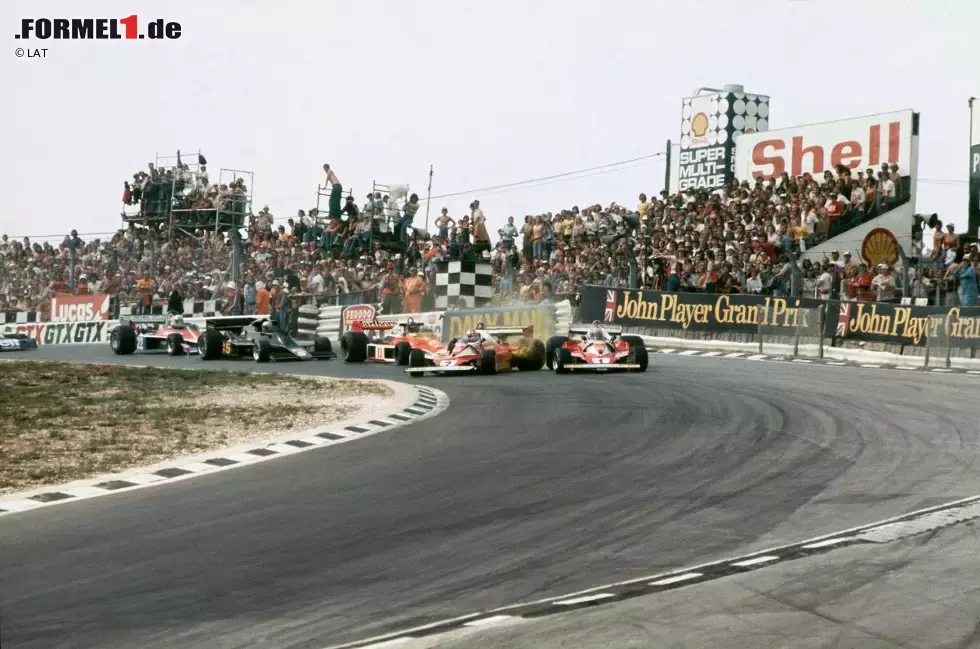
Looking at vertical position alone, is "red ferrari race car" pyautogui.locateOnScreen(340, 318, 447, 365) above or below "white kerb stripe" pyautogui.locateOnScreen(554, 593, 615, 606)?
above

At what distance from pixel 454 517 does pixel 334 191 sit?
22.8m

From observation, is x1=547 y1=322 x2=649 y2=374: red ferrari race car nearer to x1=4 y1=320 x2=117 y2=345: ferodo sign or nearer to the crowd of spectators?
the crowd of spectators

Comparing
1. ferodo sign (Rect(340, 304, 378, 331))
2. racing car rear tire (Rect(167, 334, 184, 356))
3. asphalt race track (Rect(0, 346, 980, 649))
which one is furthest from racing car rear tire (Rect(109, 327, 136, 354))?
asphalt race track (Rect(0, 346, 980, 649))

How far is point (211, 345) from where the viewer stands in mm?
21312

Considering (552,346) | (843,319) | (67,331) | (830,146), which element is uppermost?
(830,146)

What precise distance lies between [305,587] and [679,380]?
436 inches

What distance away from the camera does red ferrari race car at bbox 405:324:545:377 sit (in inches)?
671

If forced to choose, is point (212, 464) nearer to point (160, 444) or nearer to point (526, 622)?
point (160, 444)

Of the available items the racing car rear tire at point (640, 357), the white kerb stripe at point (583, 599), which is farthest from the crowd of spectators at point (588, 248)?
the white kerb stripe at point (583, 599)

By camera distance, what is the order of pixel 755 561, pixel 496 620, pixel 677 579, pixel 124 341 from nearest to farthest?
pixel 496 620 < pixel 677 579 < pixel 755 561 < pixel 124 341

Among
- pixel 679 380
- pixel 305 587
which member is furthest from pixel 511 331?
pixel 305 587

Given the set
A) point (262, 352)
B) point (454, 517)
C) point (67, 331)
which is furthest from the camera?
point (67, 331)

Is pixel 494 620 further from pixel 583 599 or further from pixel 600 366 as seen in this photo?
pixel 600 366

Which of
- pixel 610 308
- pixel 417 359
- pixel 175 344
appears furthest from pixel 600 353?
pixel 175 344
